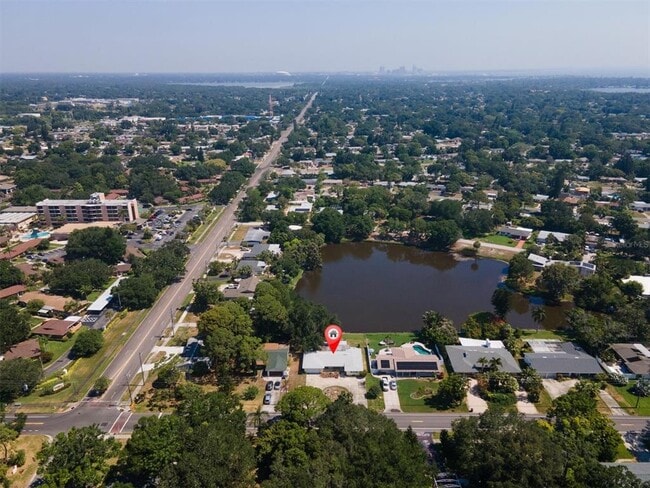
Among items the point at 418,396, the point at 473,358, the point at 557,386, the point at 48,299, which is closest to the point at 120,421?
the point at 418,396

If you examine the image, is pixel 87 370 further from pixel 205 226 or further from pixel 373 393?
pixel 205 226

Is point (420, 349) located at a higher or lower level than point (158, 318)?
higher

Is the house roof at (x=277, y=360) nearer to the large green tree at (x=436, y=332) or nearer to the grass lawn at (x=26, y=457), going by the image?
the large green tree at (x=436, y=332)

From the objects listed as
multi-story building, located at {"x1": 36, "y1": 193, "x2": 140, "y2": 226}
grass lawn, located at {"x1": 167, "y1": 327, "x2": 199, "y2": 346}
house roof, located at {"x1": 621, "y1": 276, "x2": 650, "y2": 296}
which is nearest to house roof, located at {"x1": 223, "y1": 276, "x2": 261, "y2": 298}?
grass lawn, located at {"x1": 167, "y1": 327, "x2": 199, "y2": 346}

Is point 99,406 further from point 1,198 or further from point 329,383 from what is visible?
point 1,198

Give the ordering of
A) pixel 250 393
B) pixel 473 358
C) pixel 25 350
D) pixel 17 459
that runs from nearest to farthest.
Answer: pixel 17 459 → pixel 250 393 → pixel 473 358 → pixel 25 350

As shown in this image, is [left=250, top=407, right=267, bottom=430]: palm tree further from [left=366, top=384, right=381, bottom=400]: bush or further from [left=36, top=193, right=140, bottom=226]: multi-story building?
[left=36, top=193, right=140, bottom=226]: multi-story building

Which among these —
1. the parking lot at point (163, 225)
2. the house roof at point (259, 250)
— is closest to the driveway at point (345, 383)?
the house roof at point (259, 250)

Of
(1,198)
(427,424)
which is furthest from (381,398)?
(1,198)
